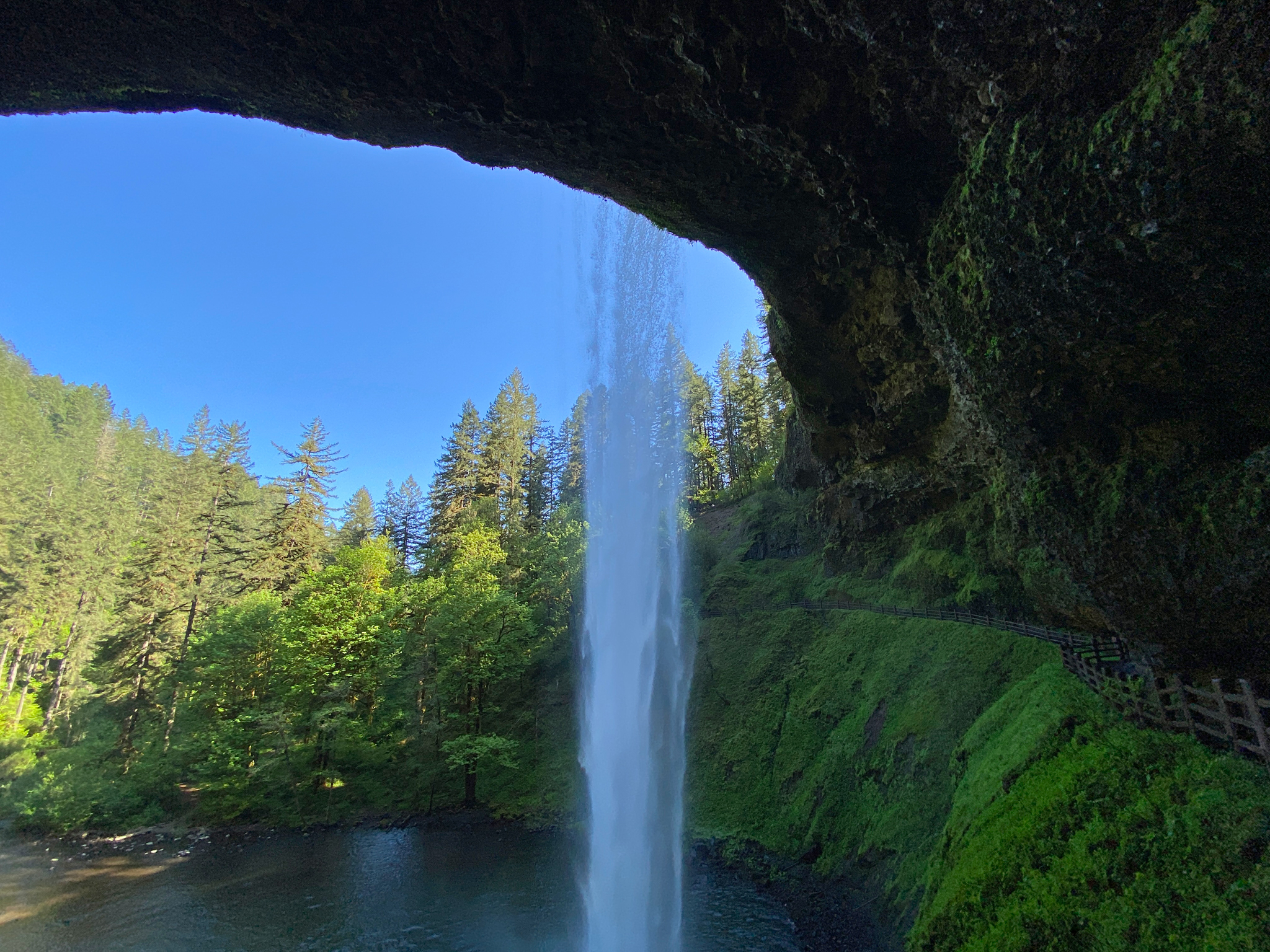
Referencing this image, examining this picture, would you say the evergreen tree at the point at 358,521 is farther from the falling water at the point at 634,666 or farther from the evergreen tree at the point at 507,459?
the falling water at the point at 634,666

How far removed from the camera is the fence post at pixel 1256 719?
595cm

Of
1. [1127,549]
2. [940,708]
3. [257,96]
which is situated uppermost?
[257,96]

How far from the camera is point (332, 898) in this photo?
53.9 feet

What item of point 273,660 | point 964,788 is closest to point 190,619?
point 273,660

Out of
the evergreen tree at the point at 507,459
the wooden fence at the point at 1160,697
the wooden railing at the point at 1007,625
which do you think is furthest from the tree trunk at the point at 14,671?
the wooden fence at the point at 1160,697

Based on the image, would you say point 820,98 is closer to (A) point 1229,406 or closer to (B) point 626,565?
(A) point 1229,406

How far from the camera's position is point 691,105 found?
11062mm

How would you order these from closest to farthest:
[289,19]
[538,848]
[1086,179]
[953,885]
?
[1086,179] → [953,885] → [289,19] → [538,848]

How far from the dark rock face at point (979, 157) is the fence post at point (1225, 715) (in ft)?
5.90

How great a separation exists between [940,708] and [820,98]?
14427 mm

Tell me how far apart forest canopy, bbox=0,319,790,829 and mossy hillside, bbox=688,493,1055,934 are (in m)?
7.19

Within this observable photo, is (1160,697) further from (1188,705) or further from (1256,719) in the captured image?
(1256,719)

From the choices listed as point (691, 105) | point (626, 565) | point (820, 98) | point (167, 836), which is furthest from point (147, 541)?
point (820, 98)

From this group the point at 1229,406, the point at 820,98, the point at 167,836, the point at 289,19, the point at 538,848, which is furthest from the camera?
the point at 167,836
